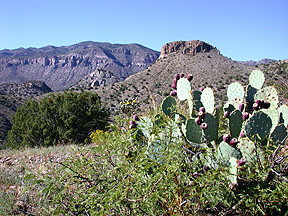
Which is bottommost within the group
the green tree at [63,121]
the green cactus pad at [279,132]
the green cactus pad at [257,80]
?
the green tree at [63,121]

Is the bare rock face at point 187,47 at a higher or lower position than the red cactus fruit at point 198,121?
higher

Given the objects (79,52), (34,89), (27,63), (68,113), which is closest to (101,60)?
(79,52)

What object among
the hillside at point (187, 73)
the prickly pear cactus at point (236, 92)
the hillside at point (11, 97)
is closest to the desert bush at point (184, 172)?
the prickly pear cactus at point (236, 92)

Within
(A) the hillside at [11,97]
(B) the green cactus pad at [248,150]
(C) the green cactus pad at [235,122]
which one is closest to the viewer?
(B) the green cactus pad at [248,150]

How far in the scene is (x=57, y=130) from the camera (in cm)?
1041

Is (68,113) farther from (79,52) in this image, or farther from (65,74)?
(79,52)

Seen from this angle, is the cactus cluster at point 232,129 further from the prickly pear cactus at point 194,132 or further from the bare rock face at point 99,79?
the bare rock face at point 99,79

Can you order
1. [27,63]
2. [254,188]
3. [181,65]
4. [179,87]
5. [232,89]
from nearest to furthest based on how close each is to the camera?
1. [254,188]
2. [179,87]
3. [232,89]
4. [181,65]
5. [27,63]

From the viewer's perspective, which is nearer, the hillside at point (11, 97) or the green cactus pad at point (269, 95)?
the green cactus pad at point (269, 95)

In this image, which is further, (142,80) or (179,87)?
(142,80)

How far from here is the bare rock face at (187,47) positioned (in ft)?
163

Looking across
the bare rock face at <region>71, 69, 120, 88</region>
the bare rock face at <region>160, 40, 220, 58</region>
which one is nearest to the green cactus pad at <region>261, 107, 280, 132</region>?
the bare rock face at <region>160, 40, 220, 58</region>

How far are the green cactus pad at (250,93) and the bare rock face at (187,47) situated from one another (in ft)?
157

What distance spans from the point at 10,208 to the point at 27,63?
473ft
